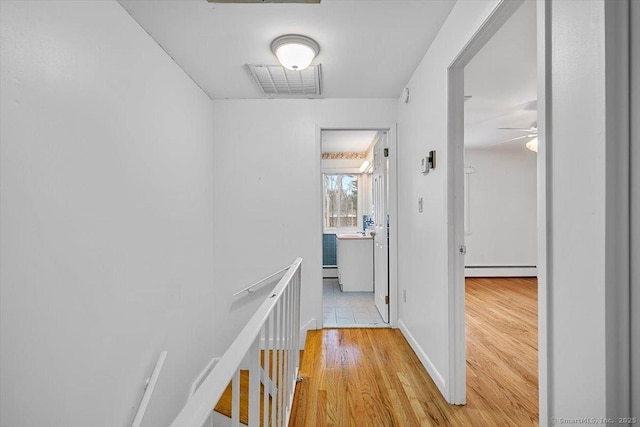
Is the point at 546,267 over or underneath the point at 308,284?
over

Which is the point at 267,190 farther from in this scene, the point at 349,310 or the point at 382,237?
the point at 349,310

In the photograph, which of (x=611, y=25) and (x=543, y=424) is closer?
(x=611, y=25)

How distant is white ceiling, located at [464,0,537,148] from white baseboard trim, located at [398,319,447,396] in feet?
7.39

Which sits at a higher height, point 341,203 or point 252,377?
point 341,203

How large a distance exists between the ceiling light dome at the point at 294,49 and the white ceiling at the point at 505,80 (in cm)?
123

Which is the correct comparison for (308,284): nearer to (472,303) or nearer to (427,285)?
(427,285)

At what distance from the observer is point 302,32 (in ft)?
6.41

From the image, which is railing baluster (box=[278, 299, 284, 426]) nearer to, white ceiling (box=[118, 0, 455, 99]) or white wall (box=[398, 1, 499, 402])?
white wall (box=[398, 1, 499, 402])

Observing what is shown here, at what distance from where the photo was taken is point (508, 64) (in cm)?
245

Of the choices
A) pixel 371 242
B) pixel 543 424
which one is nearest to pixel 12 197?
pixel 543 424

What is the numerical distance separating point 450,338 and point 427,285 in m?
0.45

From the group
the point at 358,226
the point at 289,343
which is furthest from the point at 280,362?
the point at 358,226

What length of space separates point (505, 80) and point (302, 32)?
6.29 feet

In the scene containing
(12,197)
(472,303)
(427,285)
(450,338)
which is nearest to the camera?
(12,197)
